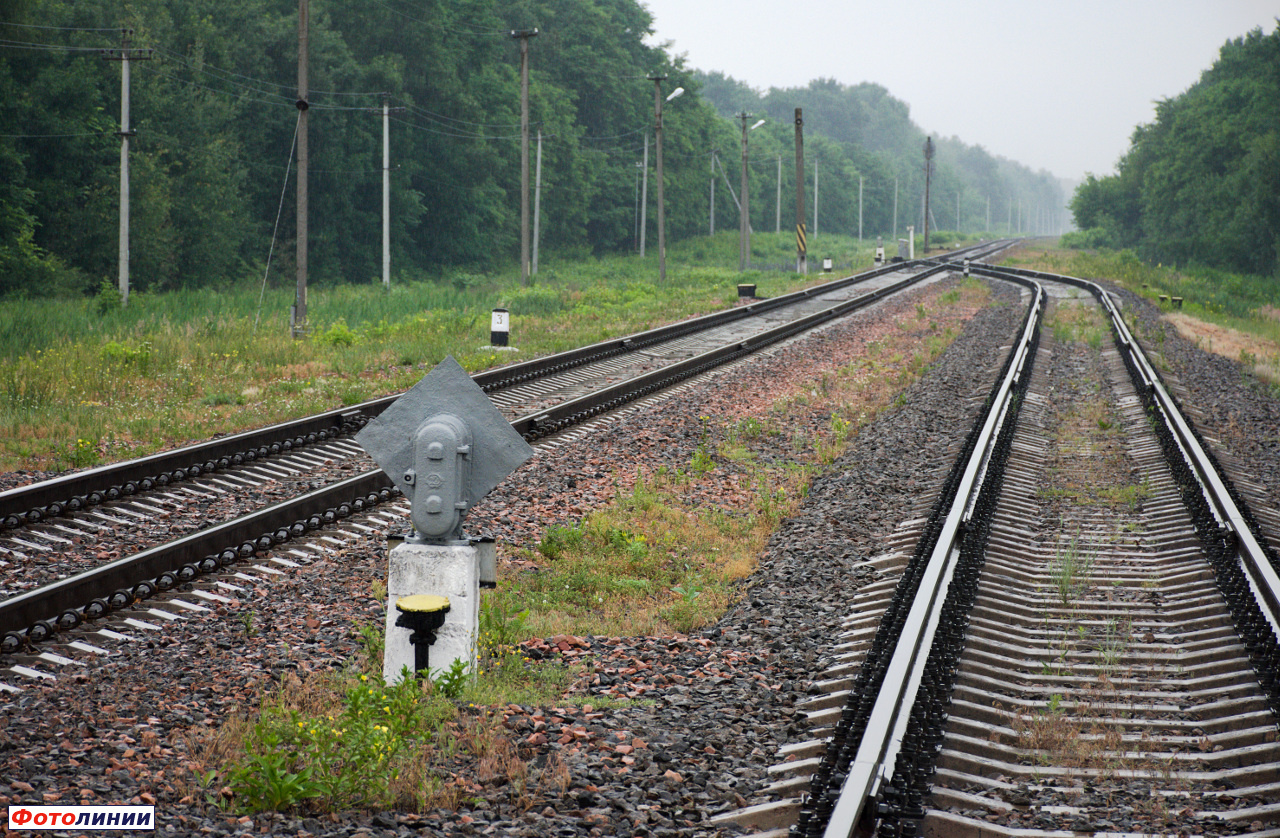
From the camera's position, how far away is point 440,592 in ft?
17.3

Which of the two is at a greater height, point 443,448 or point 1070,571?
point 443,448

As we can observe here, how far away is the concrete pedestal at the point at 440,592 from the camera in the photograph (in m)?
5.27

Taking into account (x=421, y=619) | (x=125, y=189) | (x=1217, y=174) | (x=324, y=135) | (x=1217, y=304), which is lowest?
(x=421, y=619)

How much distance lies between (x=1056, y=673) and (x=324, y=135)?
47818 millimetres

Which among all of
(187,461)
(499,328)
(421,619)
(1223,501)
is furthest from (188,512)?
(499,328)

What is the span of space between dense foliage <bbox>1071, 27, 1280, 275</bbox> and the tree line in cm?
3256

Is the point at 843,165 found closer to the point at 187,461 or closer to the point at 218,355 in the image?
the point at 218,355

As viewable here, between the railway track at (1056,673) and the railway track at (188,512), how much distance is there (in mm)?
4096

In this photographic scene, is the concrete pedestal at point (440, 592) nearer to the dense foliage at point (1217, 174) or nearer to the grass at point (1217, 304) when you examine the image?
the grass at point (1217, 304)

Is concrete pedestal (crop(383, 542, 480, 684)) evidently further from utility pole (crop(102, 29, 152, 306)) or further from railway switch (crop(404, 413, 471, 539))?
utility pole (crop(102, 29, 152, 306))

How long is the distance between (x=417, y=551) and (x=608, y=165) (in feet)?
246

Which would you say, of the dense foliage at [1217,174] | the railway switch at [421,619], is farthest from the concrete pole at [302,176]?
the dense foliage at [1217,174]

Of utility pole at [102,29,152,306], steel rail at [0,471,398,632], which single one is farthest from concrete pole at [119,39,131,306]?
steel rail at [0,471,398,632]

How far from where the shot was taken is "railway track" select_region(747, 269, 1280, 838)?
3982mm
